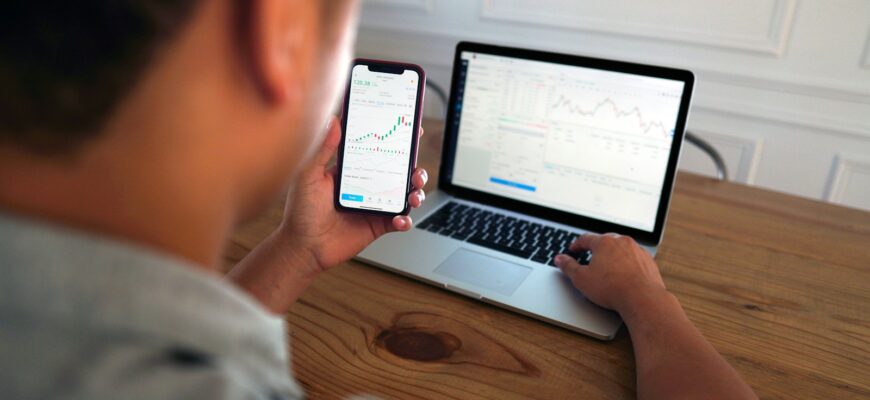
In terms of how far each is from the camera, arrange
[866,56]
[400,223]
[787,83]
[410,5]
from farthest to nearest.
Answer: [410,5]
[787,83]
[866,56]
[400,223]

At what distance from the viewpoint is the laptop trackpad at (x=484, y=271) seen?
2.61ft

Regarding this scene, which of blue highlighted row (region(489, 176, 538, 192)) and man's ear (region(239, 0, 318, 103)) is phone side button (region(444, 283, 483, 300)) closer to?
blue highlighted row (region(489, 176, 538, 192))

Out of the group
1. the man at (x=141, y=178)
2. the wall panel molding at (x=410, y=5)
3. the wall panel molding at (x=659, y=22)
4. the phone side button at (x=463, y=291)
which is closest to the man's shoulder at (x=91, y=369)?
the man at (x=141, y=178)

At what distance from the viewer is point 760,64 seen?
1831 millimetres

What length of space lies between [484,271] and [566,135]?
0.94 feet

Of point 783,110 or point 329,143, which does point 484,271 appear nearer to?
point 329,143

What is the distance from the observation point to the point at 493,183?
41.4 inches

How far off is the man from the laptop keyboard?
559 millimetres

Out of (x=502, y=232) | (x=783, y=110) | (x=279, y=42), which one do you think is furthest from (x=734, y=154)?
(x=279, y=42)

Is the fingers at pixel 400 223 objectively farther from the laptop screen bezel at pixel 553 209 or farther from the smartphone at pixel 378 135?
the laptop screen bezel at pixel 553 209

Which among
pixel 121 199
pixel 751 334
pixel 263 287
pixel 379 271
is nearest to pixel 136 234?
pixel 121 199

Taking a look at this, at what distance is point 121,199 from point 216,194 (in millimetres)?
55

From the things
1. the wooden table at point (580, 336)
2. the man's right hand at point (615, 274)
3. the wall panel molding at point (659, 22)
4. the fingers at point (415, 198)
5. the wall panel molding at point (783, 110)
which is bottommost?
the wooden table at point (580, 336)

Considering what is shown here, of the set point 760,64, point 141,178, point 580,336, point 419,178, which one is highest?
point 760,64
